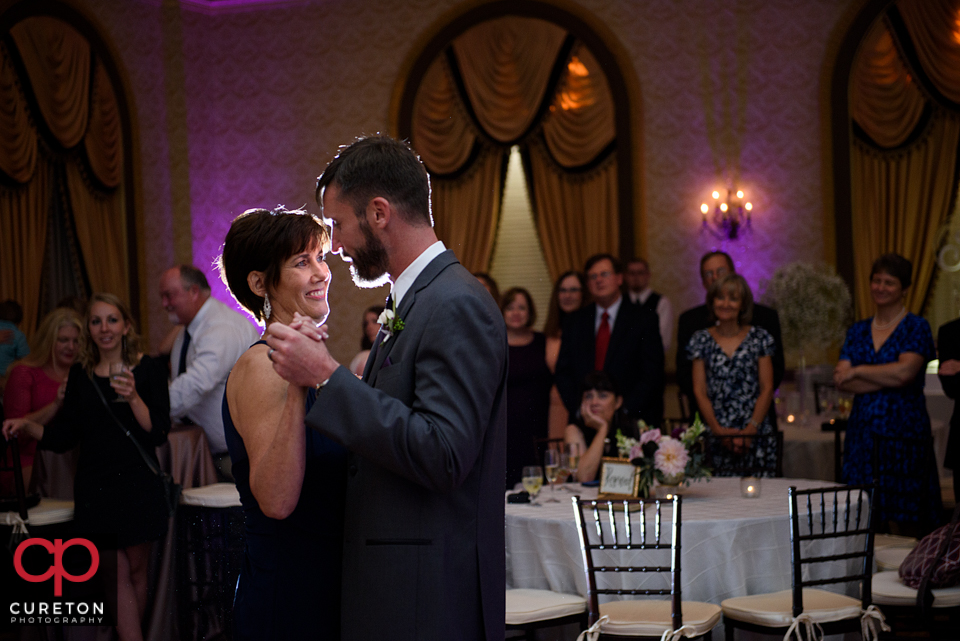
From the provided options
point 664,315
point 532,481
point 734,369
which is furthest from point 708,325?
point 532,481

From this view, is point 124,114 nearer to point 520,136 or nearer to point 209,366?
point 520,136

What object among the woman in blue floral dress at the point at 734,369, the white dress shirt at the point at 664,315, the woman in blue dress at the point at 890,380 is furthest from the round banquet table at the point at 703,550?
the white dress shirt at the point at 664,315

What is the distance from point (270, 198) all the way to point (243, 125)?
0.78 metres

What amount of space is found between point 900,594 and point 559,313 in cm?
310

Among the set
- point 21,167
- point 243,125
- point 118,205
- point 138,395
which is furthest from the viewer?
point 243,125

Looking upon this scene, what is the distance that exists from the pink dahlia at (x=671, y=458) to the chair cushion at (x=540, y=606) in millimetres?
635

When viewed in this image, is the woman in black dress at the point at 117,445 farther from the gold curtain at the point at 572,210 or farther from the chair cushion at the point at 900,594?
the gold curtain at the point at 572,210

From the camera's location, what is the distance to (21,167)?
763 centimetres

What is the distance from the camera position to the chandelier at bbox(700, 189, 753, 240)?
808 cm

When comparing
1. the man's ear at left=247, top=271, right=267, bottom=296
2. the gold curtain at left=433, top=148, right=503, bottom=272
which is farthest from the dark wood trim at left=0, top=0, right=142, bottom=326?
the man's ear at left=247, top=271, right=267, bottom=296

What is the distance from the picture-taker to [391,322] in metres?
1.77

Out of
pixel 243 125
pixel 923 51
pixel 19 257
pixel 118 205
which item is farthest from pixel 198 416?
pixel 923 51

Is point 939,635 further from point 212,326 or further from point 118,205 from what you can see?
point 118,205

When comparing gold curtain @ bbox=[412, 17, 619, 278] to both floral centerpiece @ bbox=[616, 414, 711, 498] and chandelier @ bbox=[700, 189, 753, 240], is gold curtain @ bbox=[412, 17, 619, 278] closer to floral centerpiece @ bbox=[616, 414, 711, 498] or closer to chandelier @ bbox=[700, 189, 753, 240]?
chandelier @ bbox=[700, 189, 753, 240]
